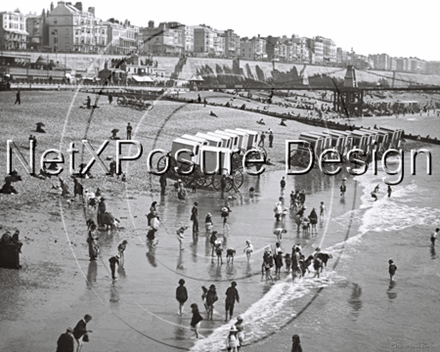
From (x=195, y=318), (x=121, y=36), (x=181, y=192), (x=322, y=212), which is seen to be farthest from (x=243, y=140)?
(x=121, y=36)

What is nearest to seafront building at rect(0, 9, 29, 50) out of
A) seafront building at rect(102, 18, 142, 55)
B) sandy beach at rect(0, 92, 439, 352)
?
seafront building at rect(102, 18, 142, 55)

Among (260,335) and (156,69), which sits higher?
(156,69)

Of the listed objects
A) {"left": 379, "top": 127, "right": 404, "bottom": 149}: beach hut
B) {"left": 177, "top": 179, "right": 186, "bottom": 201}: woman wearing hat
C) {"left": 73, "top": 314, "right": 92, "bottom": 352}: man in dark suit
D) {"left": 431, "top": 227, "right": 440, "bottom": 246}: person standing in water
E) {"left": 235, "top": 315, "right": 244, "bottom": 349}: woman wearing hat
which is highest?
{"left": 379, "top": 127, "right": 404, "bottom": 149}: beach hut

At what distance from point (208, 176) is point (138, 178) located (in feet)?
9.36

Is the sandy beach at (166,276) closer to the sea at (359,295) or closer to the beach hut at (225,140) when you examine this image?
the sea at (359,295)

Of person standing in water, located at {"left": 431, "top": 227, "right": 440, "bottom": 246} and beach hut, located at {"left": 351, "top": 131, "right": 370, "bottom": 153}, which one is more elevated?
beach hut, located at {"left": 351, "top": 131, "right": 370, "bottom": 153}

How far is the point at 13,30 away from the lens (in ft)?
387

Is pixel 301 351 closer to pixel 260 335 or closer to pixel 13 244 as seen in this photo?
pixel 260 335

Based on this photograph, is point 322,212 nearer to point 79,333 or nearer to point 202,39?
point 79,333

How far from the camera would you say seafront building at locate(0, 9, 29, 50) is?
114 m

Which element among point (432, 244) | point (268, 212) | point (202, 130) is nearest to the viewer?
point (432, 244)

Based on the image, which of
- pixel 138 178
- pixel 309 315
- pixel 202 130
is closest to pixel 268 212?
pixel 138 178

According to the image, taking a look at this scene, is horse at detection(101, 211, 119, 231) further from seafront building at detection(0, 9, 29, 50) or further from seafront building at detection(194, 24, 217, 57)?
seafront building at detection(194, 24, 217, 57)

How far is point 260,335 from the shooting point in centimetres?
1326
